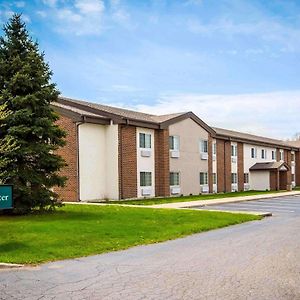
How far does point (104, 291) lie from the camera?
22.3 ft

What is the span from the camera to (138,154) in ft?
104

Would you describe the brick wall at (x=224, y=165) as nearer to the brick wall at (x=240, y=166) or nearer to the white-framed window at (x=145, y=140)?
the brick wall at (x=240, y=166)

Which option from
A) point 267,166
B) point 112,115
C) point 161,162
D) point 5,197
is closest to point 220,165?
point 267,166

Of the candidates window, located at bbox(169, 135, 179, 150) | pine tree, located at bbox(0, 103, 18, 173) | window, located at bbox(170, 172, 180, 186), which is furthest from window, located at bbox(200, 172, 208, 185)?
pine tree, located at bbox(0, 103, 18, 173)

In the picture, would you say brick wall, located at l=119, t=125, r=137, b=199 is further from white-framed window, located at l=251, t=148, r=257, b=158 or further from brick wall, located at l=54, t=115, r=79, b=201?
white-framed window, located at l=251, t=148, r=257, b=158

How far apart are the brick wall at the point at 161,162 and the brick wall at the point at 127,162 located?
9.76 ft

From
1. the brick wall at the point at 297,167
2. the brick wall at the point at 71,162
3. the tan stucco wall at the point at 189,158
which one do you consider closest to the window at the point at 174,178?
the tan stucco wall at the point at 189,158

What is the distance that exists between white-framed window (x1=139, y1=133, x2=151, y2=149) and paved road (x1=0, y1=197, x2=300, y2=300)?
20.5 meters

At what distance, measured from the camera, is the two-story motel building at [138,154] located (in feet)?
93.6

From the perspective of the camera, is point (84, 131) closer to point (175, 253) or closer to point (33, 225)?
point (33, 225)

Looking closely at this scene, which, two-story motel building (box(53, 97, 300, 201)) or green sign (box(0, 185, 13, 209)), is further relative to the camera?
two-story motel building (box(53, 97, 300, 201))

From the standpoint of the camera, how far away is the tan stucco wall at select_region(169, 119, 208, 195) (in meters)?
36.1

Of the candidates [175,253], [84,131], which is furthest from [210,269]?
[84,131]

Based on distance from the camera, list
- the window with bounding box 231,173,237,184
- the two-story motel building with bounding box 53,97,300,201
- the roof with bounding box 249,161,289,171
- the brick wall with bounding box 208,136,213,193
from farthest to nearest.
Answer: the roof with bounding box 249,161,289,171
the window with bounding box 231,173,237,184
the brick wall with bounding box 208,136,213,193
the two-story motel building with bounding box 53,97,300,201
